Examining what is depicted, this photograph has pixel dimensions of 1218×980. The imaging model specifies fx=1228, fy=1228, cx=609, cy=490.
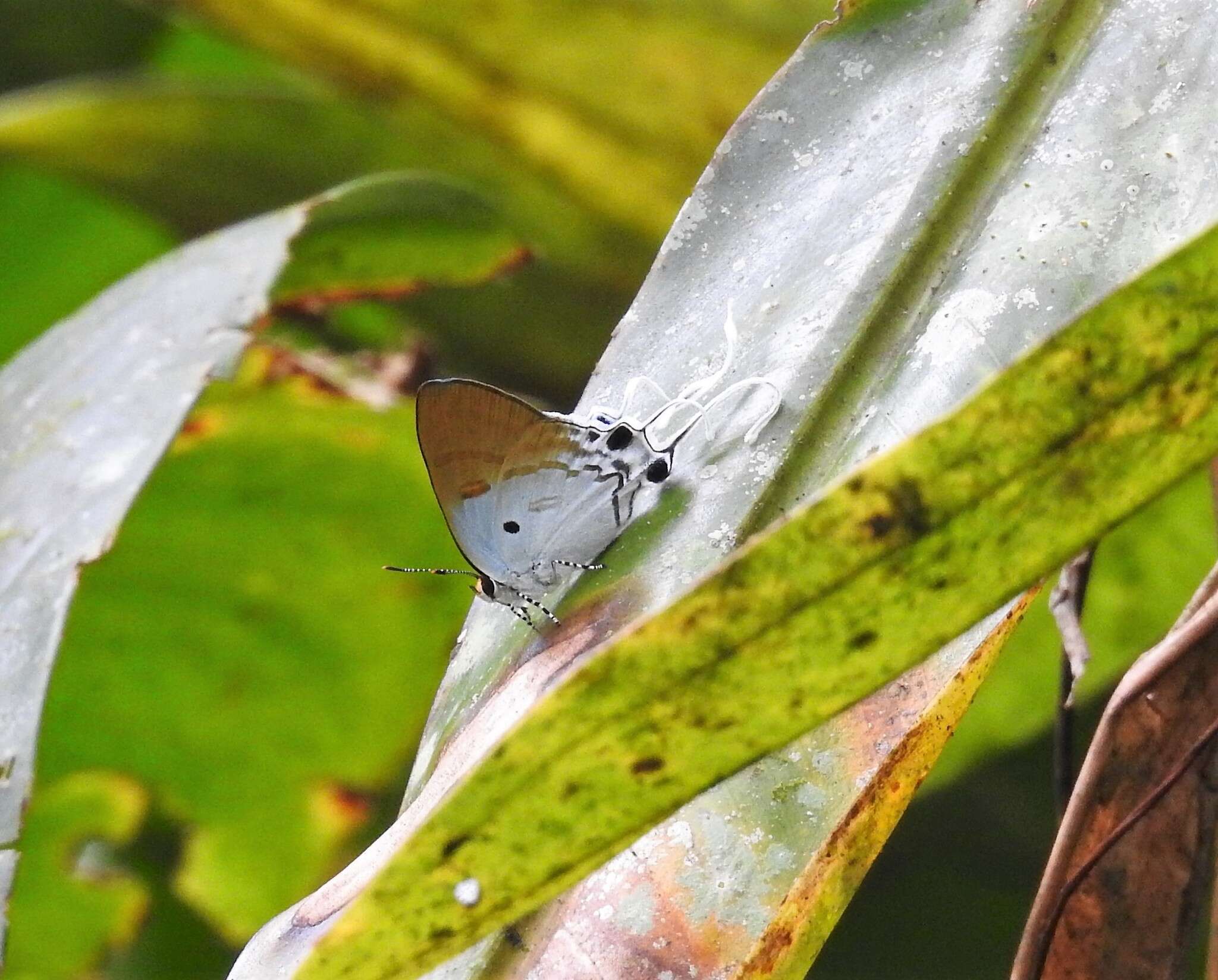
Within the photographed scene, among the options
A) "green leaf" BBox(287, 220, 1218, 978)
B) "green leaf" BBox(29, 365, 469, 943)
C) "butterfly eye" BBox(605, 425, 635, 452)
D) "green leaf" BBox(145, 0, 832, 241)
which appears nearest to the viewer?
"green leaf" BBox(287, 220, 1218, 978)

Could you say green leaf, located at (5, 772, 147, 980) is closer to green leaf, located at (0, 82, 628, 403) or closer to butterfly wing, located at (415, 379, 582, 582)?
green leaf, located at (0, 82, 628, 403)

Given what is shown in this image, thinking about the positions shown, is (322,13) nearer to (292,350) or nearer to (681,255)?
(292,350)

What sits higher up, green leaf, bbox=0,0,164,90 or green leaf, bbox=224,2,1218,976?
green leaf, bbox=224,2,1218,976

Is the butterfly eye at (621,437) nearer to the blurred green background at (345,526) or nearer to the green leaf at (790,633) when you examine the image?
the green leaf at (790,633)

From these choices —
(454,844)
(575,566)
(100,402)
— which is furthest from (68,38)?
(454,844)

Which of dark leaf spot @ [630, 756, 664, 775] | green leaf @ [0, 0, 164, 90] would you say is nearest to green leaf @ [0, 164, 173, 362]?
green leaf @ [0, 0, 164, 90]

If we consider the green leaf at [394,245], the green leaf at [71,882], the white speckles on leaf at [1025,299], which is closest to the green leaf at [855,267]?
the white speckles on leaf at [1025,299]
